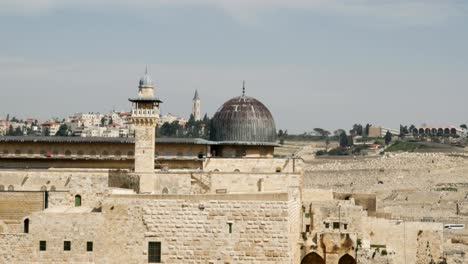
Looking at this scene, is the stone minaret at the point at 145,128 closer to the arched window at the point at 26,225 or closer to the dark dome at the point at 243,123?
the arched window at the point at 26,225

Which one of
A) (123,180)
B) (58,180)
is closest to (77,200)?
(123,180)

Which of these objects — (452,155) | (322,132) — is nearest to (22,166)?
(452,155)

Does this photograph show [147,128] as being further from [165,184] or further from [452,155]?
[452,155]

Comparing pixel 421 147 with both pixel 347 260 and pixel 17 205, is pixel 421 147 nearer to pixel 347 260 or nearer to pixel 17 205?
pixel 347 260

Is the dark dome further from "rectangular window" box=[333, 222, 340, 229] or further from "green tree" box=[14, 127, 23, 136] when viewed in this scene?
"green tree" box=[14, 127, 23, 136]

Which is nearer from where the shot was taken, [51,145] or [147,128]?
[147,128]

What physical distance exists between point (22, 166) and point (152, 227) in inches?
529

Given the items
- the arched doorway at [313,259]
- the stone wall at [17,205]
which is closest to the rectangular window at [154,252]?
the stone wall at [17,205]

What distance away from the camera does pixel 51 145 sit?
3669 cm

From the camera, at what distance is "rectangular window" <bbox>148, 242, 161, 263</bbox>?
79.3ft

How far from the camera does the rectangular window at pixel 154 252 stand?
24.2 m

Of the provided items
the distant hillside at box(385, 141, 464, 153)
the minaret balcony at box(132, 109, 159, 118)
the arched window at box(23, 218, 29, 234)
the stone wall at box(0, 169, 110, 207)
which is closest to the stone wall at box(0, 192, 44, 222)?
the arched window at box(23, 218, 29, 234)

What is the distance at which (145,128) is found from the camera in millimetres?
29688

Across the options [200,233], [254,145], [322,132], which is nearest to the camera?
[200,233]
